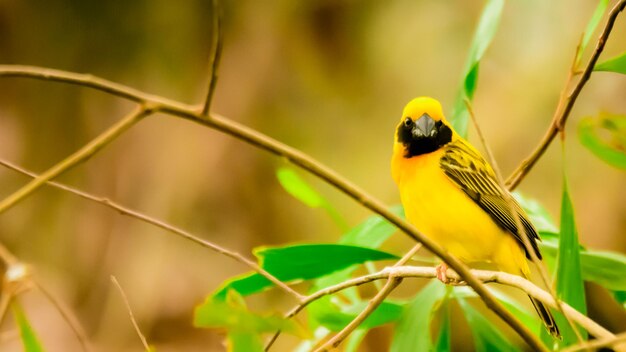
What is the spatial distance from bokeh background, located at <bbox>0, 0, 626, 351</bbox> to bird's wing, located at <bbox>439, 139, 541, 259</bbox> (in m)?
1.42

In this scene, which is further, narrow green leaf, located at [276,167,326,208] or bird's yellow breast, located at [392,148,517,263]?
narrow green leaf, located at [276,167,326,208]

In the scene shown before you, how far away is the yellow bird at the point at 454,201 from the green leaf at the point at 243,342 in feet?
1.67

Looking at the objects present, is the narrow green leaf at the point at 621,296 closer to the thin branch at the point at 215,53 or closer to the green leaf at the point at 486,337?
the green leaf at the point at 486,337

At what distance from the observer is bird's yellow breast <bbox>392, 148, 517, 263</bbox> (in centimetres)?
107

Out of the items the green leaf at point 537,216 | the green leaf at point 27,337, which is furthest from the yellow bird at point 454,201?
the green leaf at point 27,337

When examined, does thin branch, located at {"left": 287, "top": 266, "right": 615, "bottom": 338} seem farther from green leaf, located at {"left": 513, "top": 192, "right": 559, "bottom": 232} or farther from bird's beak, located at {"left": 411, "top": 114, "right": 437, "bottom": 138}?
green leaf, located at {"left": 513, "top": 192, "right": 559, "bottom": 232}

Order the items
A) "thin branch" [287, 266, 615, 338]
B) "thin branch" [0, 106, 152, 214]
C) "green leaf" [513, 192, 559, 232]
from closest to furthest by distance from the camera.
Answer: "thin branch" [0, 106, 152, 214] < "thin branch" [287, 266, 615, 338] < "green leaf" [513, 192, 559, 232]

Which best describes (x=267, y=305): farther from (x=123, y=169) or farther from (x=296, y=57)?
(x=296, y=57)

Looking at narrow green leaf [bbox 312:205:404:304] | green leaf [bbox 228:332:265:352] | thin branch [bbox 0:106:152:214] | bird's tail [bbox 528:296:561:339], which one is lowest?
bird's tail [bbox 528:296:561:339]

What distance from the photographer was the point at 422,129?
100 centimetres

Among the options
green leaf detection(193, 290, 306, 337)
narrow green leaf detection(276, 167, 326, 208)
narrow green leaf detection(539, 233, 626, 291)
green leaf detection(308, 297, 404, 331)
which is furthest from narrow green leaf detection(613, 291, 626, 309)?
green leaf detection(193, 290, 306, 337)

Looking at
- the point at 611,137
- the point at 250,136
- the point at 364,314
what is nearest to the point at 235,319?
the point at 250,136

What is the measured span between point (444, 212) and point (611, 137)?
0.27m

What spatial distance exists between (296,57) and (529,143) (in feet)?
3.08
